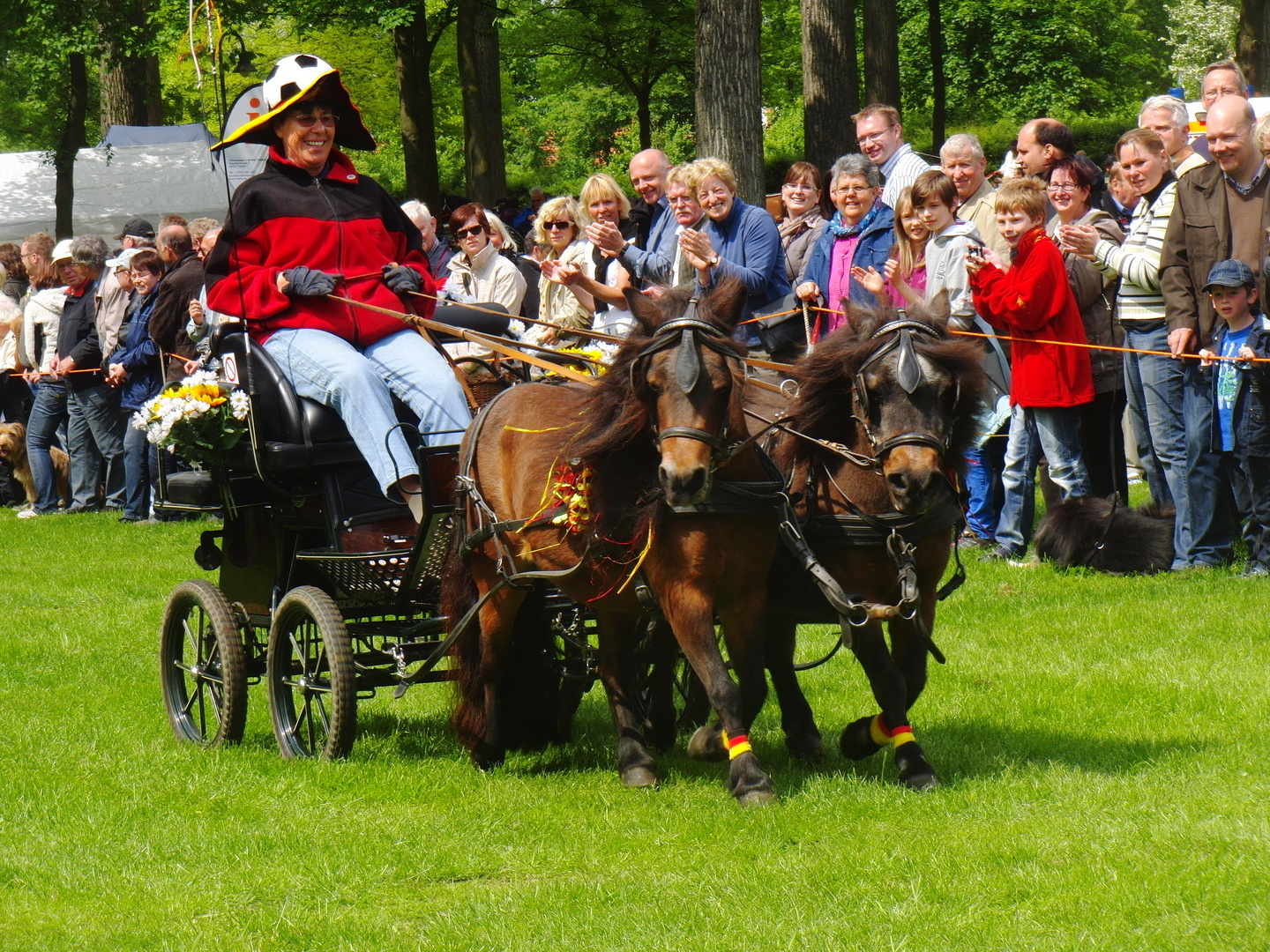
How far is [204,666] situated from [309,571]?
68cm

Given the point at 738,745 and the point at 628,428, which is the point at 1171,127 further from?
the point at 738,745

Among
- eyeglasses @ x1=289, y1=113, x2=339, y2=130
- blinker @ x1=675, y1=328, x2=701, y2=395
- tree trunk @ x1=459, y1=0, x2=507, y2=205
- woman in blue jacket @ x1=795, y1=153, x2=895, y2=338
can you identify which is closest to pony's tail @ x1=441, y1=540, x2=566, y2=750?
blinker @ x1=675, y1=328, x2=701, y2=395

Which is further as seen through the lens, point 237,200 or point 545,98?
point 545,98

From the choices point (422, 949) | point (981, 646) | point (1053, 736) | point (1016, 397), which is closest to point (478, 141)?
point (1016, 397)

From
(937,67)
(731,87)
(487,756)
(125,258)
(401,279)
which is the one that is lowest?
(487,756)

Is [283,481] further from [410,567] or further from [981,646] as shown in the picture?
[981,646]

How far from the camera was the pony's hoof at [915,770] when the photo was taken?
568 centimetres

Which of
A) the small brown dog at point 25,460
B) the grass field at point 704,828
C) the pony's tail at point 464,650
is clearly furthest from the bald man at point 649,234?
the small brown dog at point 25,460

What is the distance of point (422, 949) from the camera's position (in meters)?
4.36

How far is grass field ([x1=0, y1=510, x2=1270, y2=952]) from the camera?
14.5ft

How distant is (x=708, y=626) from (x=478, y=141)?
1794cm

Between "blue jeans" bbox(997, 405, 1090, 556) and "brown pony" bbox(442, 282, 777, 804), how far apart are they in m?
4.21

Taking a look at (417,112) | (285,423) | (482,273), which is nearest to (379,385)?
(285,423)

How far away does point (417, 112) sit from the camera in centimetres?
2438
